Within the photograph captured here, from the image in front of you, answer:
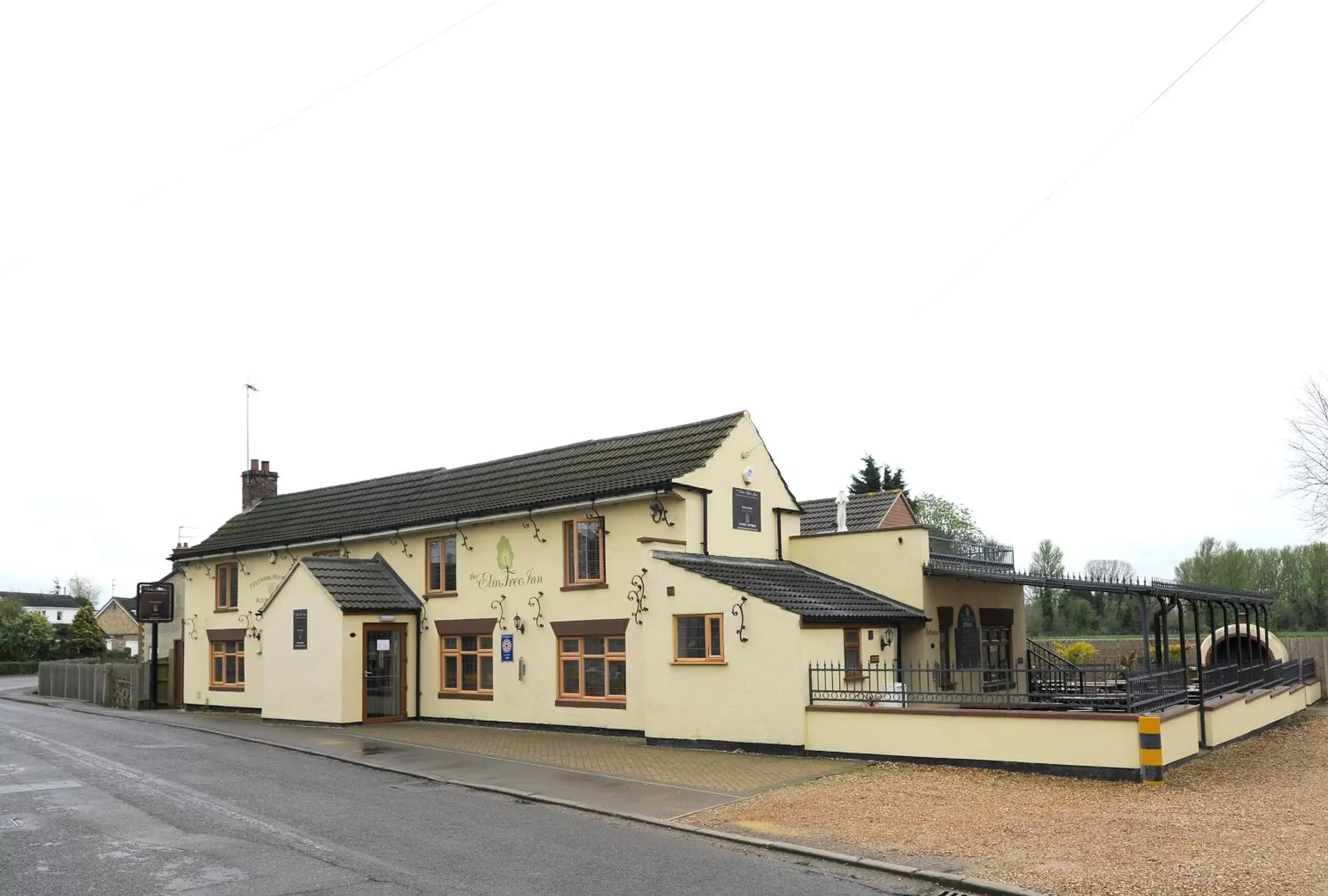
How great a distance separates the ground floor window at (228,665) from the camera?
3175cm

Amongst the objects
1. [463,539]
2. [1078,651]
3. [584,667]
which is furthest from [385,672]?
[1078,651]

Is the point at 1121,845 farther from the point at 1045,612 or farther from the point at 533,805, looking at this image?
the point at 1045,612

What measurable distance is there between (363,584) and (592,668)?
290 inches

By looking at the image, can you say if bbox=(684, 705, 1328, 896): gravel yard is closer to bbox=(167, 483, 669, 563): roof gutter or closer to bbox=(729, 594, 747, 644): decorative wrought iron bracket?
bbox=(729, 594, 747, 644): decorative wrought iron bracket

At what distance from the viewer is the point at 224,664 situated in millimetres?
32344

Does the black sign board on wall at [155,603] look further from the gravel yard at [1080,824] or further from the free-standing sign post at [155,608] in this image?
the gravel yard at [1080,824]

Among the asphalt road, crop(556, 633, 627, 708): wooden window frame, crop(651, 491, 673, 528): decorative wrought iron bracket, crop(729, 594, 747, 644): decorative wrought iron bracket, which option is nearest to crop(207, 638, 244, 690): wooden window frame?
crop(556, 633, 627, 708): wooden window frame

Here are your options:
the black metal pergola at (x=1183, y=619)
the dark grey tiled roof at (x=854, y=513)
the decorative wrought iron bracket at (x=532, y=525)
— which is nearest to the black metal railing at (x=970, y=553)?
the black metal pergola at (x=1183, y=619)

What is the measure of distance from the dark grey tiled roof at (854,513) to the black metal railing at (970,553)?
2834mm

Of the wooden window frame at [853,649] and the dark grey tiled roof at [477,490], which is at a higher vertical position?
the dark grey tiled roof at [477,490]

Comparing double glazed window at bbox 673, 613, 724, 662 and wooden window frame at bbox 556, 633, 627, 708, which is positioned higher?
double glazed window at bbox 673, 613, 724, 662

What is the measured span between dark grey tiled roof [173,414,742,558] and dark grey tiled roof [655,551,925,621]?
2166 mm

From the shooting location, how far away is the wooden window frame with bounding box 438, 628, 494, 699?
25.3 m

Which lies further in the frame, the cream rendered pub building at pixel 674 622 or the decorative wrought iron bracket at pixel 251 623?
the decorative wrought iron bracket at pixel 251 623
